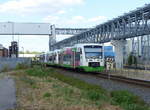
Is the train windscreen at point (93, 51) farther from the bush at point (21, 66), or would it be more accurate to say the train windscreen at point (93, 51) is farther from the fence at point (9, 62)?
the bush at point (21, 66)

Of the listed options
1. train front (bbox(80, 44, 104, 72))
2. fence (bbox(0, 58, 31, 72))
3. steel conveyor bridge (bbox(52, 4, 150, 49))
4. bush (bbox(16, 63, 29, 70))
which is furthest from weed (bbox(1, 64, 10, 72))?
steel conveyor bridge (bbox(52, 4, 150, 49))

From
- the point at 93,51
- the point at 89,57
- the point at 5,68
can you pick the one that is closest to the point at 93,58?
the point at 89,57

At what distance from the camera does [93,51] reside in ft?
124

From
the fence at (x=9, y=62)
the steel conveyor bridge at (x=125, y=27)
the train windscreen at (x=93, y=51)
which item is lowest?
the fence at (x=9, y=62)

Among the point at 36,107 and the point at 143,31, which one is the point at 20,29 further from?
the point at 36,107

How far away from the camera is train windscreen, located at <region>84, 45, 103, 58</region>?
37425 millimetres

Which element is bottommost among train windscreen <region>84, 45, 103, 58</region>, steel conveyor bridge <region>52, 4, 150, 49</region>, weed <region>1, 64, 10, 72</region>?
weed <region>1, 64, 10, 72</region>

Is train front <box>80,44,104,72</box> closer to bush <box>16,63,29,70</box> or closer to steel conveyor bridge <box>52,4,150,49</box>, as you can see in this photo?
steel conveyor bridge <box>52,4,150,49</box>

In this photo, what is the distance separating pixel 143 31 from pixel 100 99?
34.7 m

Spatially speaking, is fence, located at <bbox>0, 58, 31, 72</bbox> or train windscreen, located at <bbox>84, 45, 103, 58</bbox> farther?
fence, located at <bbox>0, 58, 31, 72</bbox>

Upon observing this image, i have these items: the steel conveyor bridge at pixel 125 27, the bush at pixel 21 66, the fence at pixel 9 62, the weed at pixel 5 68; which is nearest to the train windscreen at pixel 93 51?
the steel conveyor bridge at pixel 125 27

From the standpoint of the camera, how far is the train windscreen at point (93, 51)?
3742cm

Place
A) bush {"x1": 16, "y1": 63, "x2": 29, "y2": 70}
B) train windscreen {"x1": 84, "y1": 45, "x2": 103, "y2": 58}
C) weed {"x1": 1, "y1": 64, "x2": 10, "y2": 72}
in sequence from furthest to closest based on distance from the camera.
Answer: bush {"x1": 16, "y1": 63, "x2": 29, "y2": 70}
weed {"x1": 1, "y1": 64, "x2": 10, "y2": 72}
train windscreen {"x1": 84, "y1": 45, "x2": 103, "y2": 58}

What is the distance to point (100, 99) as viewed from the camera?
12.8 m
